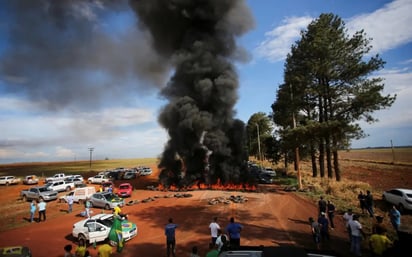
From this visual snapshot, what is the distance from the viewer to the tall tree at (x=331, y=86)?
2753 cm

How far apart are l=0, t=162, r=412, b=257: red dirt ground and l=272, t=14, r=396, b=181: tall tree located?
25.6ft

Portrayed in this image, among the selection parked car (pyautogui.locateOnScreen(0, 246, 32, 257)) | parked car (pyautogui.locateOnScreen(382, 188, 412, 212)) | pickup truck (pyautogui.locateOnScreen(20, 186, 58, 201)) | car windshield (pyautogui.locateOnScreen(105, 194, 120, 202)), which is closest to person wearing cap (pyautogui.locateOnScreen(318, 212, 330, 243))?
parked car (pyautogui.locateOnScreen(382, 188, 412, 212))

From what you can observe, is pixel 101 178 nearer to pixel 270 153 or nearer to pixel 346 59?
pixel 270 153

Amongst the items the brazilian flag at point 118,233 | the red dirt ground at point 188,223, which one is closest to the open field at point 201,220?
the red dirt ground at point 188,223

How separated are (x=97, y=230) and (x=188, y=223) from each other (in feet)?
19.4

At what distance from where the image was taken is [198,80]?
39.9 meters

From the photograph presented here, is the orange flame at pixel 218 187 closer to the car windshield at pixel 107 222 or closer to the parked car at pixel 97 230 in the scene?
the parked car at pixel 97 230

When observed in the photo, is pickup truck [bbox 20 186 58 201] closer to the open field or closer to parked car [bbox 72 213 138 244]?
the open field

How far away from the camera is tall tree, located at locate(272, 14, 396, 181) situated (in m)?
27.5

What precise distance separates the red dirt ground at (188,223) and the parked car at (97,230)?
1.53 feet

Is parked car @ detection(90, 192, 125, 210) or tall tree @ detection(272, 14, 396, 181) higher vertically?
tall tree @ detection(272, 14, 396, 181)

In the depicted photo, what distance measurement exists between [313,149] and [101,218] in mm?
28314

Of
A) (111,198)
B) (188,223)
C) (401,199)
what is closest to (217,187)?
(111,198)

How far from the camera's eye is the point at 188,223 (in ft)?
60.8
